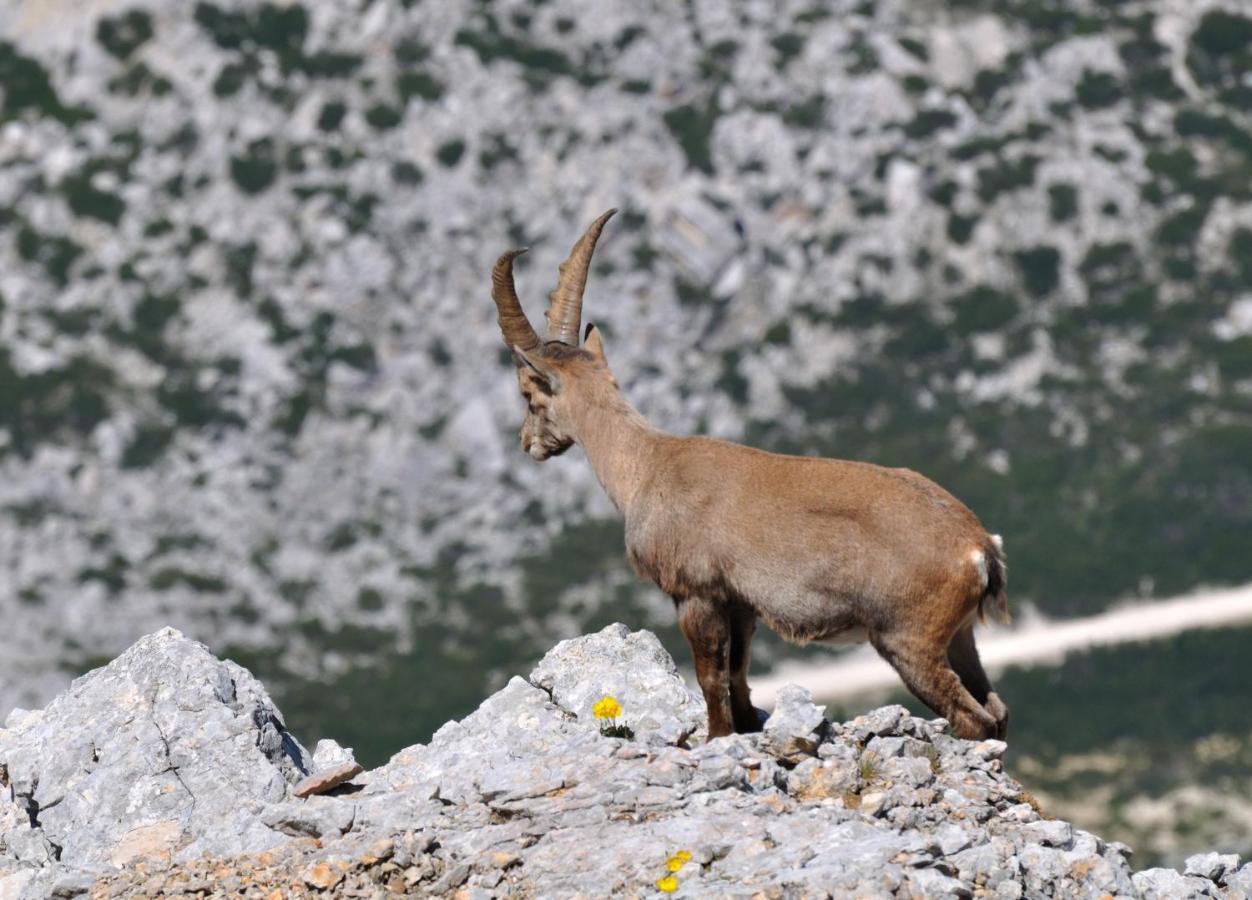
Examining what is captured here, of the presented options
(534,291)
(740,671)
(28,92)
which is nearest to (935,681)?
(740,671)

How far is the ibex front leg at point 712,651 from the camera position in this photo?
53.9 feet

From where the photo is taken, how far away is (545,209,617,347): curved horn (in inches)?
739

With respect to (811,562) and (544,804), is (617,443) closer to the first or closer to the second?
(811,562)

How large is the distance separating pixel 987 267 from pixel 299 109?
2697 centimetres

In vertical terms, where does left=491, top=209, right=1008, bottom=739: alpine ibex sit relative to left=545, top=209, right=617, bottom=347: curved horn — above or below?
below

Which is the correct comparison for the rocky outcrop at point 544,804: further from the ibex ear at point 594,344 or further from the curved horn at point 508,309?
the curved horn at point 508,309

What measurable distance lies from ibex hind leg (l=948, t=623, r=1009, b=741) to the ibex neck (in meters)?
3.17

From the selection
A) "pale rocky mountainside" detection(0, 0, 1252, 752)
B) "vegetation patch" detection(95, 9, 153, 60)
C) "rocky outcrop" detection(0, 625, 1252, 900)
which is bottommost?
"rocky outcrop" detection(0, 625, 1252, 900)

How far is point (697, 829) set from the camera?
13516mm

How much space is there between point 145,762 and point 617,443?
5.05m

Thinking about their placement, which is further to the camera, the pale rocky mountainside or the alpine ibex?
the pale rocky mountainside

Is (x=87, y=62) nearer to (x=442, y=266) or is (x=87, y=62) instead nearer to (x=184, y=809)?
(x=442, y=266)

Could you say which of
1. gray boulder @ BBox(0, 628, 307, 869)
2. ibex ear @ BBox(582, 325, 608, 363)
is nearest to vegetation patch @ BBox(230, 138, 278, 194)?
ibex ear @ BBox(582, 325, 608, 363)

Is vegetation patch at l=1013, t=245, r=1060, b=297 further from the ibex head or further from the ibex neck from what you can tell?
the ibex neck
